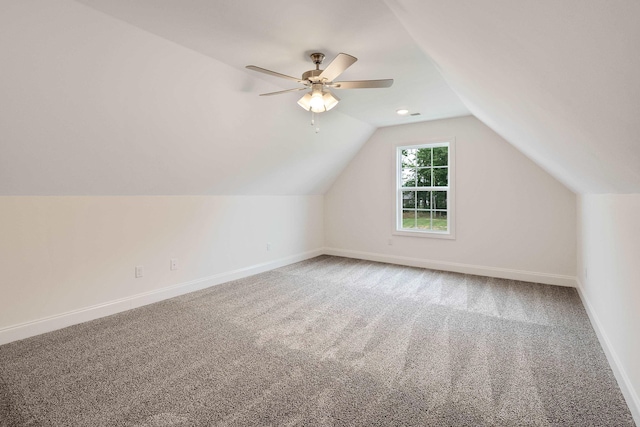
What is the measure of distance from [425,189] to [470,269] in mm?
1384

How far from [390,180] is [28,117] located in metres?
4.49

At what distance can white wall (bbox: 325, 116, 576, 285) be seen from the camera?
13.3 ft

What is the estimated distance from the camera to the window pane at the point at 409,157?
5280mm

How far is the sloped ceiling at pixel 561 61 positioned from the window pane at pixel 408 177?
11.0 ft

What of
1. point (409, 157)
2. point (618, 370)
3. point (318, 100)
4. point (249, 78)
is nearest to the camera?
point (618, 370)

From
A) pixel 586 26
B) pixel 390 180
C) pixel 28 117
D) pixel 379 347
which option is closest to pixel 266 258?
pixel 390 180

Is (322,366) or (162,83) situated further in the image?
(162,83)

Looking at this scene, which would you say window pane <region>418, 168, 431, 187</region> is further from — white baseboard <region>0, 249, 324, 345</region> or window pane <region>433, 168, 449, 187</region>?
white baseboard <region>0, 249, 324, 345</region>

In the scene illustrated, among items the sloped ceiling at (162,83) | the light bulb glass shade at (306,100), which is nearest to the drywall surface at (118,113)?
the sloped ceiling at (162,83)

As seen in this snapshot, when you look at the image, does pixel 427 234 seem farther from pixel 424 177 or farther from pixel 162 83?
pixel 162 83

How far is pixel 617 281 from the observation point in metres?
2.11

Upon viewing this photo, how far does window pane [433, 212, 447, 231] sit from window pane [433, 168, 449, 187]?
1.50ft

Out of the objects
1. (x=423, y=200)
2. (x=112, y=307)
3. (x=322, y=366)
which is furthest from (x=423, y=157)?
(x=112, y=307)

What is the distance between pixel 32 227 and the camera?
2.73 m
